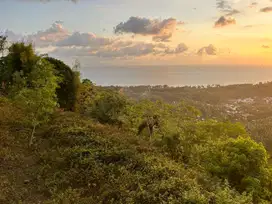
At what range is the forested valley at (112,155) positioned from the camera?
909 centimetres

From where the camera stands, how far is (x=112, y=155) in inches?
456

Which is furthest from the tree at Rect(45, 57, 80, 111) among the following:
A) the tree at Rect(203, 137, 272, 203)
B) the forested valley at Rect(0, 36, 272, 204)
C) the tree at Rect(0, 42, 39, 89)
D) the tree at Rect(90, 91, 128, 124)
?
the tree at Rect(203, 137, 272, 203)

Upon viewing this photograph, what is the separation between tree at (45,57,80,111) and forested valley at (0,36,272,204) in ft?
0.51

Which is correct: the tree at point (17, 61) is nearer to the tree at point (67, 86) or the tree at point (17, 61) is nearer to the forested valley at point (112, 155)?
the forested valley at point (112, 155)

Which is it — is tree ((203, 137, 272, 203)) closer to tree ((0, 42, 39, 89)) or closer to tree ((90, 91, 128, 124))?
tree ((90, 91, 128, 124))

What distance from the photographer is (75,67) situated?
2338 centimetres

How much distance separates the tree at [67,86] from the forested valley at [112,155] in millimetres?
156

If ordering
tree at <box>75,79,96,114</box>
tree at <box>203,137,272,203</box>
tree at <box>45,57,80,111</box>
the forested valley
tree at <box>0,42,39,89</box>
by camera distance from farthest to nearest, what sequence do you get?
tree at <box>75,79,96,114</box> → tree at <box>45,57,80,111</box> → tree at <box>0,42,39,89</box> → tree at <box>203,137,272,203</box> → the forested valley

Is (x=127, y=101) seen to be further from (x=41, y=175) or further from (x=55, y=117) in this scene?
(x=41, y=175)

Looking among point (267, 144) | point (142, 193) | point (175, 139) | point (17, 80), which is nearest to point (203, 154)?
point (175, 139)

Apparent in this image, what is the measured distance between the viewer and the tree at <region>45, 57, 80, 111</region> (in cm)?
2252

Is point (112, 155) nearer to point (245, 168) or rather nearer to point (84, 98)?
point (245, 168)

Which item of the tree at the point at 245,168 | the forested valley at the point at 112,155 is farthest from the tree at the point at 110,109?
the tree at the point at 245,168

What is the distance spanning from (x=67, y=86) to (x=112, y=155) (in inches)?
477
